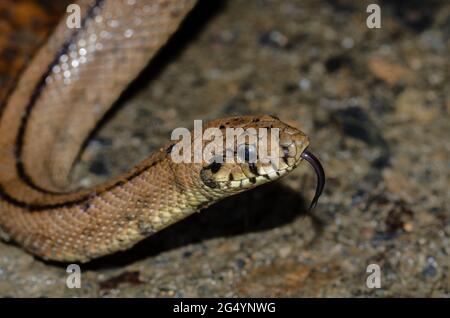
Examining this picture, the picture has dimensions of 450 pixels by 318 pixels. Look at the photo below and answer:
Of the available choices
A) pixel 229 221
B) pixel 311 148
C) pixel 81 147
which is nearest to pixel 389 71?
pixel 311 148

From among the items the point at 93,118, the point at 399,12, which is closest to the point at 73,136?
the point at 93,118

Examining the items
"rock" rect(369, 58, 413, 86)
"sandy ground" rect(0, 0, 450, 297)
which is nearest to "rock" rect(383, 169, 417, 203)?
"sandy ground" rect(0, 0, 450, 297)

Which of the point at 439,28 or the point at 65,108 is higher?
the point at 439,28

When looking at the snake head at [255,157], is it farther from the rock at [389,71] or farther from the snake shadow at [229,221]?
the rock at [389,71]

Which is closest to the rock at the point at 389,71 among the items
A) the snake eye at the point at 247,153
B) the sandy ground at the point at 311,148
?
the sandy ground at the point at 311,148

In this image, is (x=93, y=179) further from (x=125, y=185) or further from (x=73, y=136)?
(x=125, y=185)

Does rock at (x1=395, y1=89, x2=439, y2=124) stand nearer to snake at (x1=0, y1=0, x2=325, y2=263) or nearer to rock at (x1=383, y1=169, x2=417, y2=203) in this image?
rock at (x1=383, y1=169, x2=417, y2=203)
